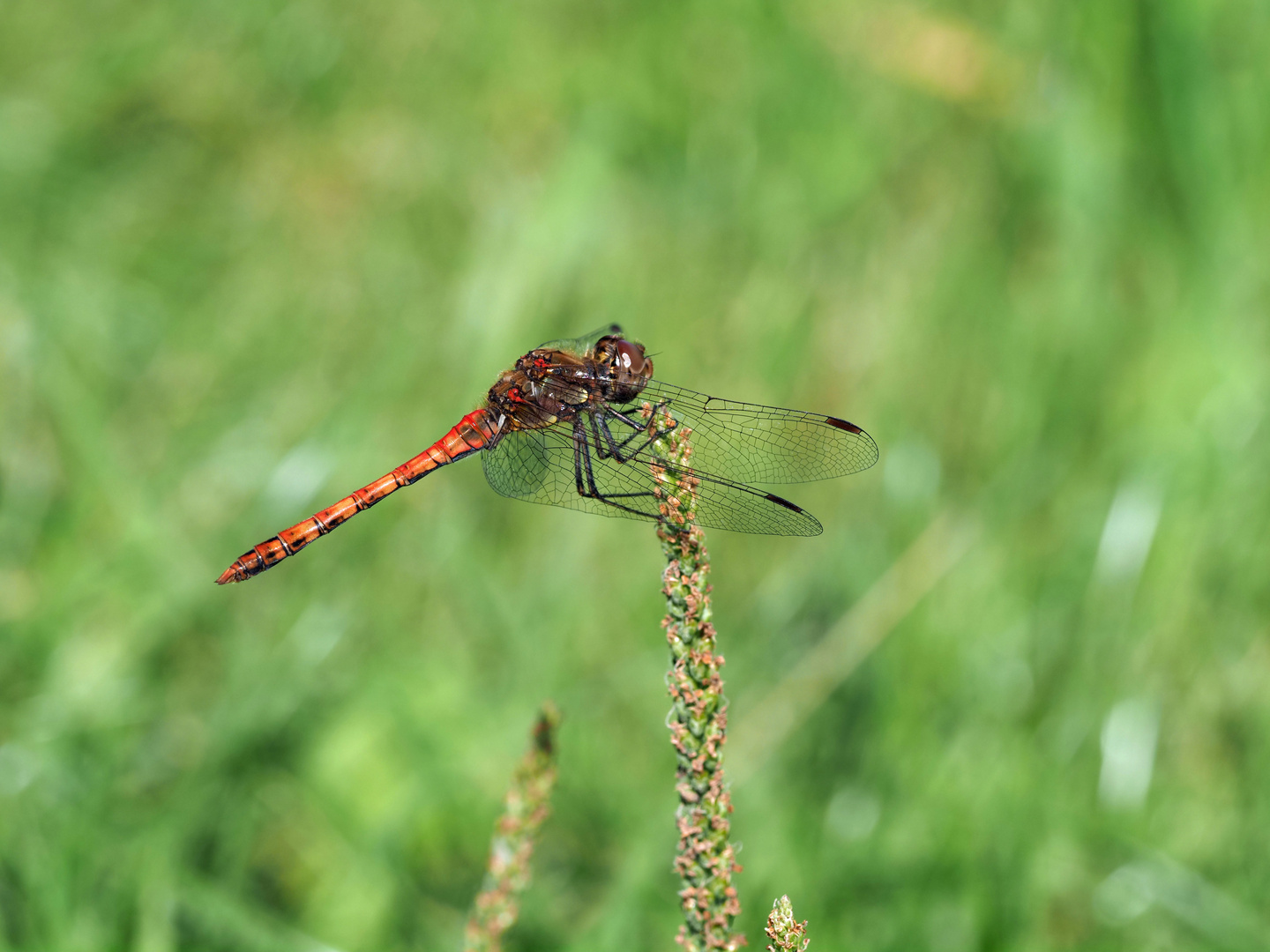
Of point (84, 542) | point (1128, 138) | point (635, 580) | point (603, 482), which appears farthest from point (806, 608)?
point (1128, 138)

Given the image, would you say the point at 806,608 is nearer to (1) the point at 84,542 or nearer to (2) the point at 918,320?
(2) the point at 918,320

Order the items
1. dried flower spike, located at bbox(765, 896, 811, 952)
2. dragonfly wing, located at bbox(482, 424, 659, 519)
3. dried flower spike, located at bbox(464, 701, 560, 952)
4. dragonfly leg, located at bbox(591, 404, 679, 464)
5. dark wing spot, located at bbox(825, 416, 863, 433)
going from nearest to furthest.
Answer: dried flower spike, located at bbox(765, 896, 811, 952)
dried flower spike, located at bbox(464, 701, 560, 952)
dragonfly leg, located at bbox(591, 404, 679, 464)
dark wing spot, located at bbox(825, 416, 863, 433)
dragonfly wing, located at bbox(482, 424, 659, 519)

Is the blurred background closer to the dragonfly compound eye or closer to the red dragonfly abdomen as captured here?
the red dragonfly abdomen

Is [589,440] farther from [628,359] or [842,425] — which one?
[842,425]

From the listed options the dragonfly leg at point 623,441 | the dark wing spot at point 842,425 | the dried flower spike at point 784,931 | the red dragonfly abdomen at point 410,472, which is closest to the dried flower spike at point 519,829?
the dried flower spike at point 784,931

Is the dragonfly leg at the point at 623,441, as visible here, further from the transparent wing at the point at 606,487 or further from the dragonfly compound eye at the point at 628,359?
the dragonfly compound eye at the point at 628,359

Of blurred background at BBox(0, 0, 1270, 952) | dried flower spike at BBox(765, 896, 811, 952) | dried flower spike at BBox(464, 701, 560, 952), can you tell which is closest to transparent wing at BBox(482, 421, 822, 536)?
blurred background at BBox(0, 0, 1270, 952)

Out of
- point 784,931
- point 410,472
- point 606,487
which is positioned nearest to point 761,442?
point 606,487
